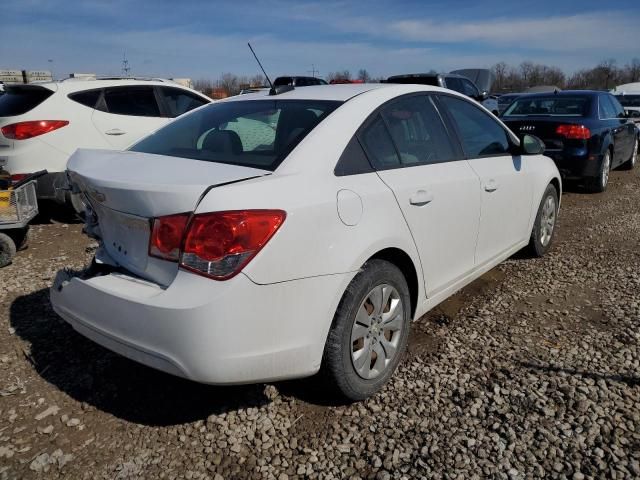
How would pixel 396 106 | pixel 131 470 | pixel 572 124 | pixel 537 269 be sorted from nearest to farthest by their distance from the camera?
pixel 131 470 < pixel 396 106 < pixel 537 269 < pixel 572 124

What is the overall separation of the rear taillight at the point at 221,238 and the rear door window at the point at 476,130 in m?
1.94

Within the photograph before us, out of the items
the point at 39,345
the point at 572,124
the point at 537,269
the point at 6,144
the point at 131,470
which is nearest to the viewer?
the point at 131,470

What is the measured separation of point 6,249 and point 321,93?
3.37m

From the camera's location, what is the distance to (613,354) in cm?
315

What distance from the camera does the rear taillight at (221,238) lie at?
204 cm

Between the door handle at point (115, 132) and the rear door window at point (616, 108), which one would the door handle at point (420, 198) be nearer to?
Answer: the door handle at point (115, 132)

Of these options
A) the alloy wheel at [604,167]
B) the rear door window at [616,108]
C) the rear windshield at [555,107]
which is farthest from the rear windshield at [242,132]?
the rear door window at [616,108]

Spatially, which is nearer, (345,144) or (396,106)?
(345,144)

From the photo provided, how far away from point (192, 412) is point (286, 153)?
139cm

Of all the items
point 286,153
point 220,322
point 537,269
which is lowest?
point 537,269

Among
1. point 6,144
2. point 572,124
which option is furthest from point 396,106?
point 572,124

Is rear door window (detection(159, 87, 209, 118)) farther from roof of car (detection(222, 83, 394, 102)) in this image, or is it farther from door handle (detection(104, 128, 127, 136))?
roof of car (detection(222, 83, 394, 102))

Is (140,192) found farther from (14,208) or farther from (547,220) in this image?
(547,220)

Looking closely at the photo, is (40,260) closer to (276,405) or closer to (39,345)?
(39,345)
